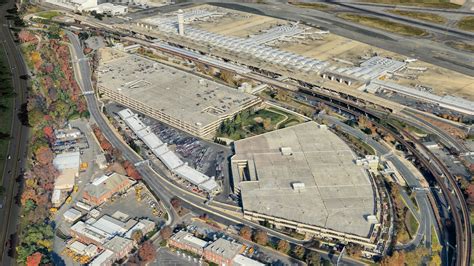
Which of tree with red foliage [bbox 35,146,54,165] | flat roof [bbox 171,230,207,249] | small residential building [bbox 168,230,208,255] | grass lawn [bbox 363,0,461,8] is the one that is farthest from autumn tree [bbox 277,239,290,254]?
grass lawn [bbox 363,0,461,8]

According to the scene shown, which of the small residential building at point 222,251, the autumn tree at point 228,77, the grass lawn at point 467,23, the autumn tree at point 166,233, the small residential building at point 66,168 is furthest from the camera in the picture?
the grass lawn at point 467,23

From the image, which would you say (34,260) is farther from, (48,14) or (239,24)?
(48,14)

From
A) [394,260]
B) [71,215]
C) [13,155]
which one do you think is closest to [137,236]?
[71,215]

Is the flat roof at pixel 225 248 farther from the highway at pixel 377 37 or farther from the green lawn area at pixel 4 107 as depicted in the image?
the highway at pixel 377 37

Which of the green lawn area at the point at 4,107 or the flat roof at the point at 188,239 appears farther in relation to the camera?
the green lawn area at the point at 4,107

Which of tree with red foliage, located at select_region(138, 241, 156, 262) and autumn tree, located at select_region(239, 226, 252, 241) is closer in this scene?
tree with red foliage, located at select_region(138, 241, 156, 262)

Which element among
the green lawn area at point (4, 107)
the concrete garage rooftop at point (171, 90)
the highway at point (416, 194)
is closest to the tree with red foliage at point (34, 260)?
the green lawn area at point (4, 107)

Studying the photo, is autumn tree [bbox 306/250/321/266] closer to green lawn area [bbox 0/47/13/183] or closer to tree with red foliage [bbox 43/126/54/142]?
green lawn area [bbox 0/47/13/183]
